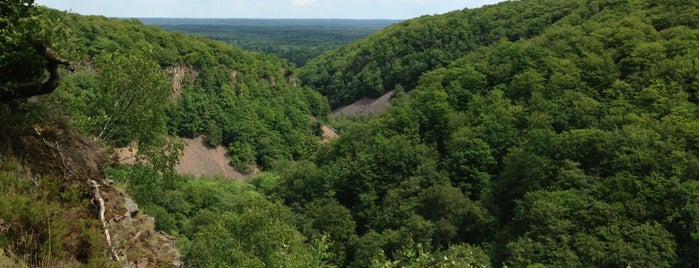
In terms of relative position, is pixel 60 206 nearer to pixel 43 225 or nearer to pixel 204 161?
pixel 43 225

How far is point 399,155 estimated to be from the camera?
46.2 meters

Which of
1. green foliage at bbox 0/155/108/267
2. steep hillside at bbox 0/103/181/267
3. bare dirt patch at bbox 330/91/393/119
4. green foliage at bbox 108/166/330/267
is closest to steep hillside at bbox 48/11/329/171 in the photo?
bare dirt patch at bbox 330/91/393/119

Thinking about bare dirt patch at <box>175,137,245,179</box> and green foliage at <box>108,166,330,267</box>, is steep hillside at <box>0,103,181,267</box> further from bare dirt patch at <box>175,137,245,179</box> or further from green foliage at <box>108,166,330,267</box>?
bare dirt patch at <box>175,137,245,179</box>

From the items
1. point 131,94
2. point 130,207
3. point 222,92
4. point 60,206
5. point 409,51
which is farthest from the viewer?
point 409,51

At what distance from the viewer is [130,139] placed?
16.3m

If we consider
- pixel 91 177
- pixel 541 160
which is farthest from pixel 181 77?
pixel 91 177

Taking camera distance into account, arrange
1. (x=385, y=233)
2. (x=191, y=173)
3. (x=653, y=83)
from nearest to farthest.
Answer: (x=385, y=233) → (x=653, y=83) → (x=191, y=173)

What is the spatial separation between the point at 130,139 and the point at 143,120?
873 millimetres

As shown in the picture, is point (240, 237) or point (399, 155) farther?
point (399, 155)

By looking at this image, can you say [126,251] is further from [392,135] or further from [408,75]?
[408,75]

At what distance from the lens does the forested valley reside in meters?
9.61

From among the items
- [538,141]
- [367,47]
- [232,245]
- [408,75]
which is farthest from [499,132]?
[367,47]

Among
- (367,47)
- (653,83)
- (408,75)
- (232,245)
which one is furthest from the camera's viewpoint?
(367,47)

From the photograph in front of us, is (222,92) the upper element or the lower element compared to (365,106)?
upper
